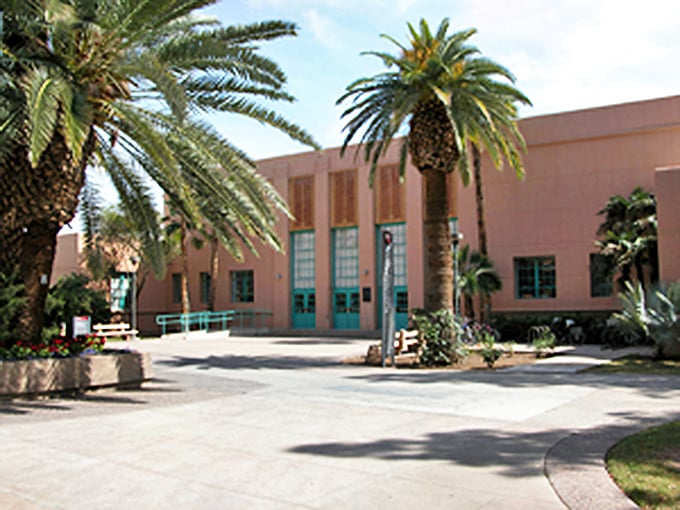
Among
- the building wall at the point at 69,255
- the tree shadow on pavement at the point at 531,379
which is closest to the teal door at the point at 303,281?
the building wall at the point at 69,255

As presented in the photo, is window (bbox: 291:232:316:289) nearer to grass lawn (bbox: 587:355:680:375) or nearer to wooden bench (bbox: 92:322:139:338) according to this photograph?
wooden bench (bbox: 92:322:139:338)

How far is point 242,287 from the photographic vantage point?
3728cm

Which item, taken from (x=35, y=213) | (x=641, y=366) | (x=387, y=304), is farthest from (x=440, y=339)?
(x=35, y=213)

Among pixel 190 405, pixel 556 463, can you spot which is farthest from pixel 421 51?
pixel 556 463

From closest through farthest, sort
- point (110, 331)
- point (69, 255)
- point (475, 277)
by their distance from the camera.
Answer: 1. point (475, 277)
2. point (110, 331)
3. point (69, 255)

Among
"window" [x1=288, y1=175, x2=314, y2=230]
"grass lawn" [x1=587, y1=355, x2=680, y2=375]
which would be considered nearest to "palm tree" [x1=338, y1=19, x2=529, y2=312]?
"grass lawn" [x1=587, y1=355, x2=680, y2=375]

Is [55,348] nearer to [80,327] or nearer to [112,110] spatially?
[80,327]

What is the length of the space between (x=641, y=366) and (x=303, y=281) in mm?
22177

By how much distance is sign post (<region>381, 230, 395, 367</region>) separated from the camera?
16406 mm

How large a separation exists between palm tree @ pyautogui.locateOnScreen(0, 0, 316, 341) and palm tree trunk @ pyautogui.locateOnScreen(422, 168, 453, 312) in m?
5.05

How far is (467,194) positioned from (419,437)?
878 inches

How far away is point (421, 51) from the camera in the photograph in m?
17.4

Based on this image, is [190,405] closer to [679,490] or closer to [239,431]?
[239,431]

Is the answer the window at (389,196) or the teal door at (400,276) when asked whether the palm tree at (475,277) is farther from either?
the window at (389,196)
